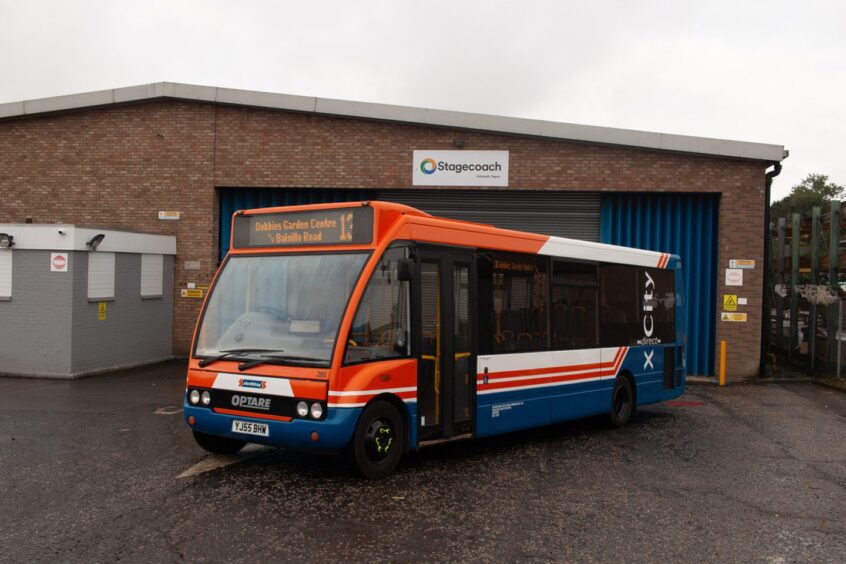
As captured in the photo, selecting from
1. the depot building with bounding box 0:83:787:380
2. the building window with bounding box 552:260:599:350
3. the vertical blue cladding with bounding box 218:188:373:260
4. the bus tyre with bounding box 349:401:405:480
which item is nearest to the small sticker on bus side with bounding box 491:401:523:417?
the building window with bounding box 552:260:599:350

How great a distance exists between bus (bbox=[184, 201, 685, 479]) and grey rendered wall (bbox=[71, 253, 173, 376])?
8288mm

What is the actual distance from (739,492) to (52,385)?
11.5 m

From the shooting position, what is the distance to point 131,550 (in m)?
5.19

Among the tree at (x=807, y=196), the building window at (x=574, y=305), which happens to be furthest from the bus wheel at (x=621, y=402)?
the tree at (x=807, y=196)

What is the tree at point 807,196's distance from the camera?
62.1 meters

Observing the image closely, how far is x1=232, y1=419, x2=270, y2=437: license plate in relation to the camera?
698cm

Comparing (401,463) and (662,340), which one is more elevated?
(662,340)

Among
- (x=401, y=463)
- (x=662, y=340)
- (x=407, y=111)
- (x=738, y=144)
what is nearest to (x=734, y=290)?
(x=738, y=144)

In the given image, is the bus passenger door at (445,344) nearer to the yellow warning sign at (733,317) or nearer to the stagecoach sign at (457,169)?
the stagecoach sign at (457,169)

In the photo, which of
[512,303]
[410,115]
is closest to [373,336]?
[512,303]

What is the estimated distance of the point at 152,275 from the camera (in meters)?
18.0

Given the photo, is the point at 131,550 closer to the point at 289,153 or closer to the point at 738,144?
the point at 289,153

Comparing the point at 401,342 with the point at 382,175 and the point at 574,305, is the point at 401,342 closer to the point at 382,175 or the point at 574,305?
the point at 574,305

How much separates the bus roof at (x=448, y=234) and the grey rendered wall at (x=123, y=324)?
8.30 metres
